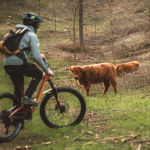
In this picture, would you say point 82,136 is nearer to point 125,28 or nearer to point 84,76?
point 84,76

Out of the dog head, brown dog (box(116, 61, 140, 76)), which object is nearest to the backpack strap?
the dog head

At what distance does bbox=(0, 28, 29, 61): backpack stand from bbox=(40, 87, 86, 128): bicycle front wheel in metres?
1.30

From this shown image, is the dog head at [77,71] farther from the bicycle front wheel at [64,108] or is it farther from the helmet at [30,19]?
the helmet at [30,19]

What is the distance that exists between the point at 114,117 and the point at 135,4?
124ft

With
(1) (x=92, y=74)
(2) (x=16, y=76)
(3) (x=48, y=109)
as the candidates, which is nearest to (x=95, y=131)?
(3) (x=48, y=109)

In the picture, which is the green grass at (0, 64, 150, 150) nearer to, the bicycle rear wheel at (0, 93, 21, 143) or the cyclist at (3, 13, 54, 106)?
the bicycle rear wheel at (0, 93, 21, 143)

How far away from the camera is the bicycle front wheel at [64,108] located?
4977 millimetres

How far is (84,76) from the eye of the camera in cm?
982

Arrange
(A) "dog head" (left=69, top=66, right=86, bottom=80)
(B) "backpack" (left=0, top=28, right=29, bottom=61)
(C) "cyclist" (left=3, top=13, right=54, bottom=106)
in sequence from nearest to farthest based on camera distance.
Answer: (B) "backpack" (left=0, top=28, right=29, bottom=61), (C) "cyclist" (left=3, top=13, right=54, bottom=106), (A) "dog head" (left=69, top=66, right=86, bottom=80)

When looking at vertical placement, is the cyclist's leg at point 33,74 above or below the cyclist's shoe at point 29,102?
above

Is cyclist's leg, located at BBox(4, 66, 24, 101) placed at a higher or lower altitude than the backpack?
lower

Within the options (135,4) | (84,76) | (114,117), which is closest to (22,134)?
(114,117)

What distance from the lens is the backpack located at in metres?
4.26

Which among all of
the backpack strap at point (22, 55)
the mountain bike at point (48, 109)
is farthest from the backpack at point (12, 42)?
the mountain bike at point (48, 109)
